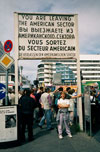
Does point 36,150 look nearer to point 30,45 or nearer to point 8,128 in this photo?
point 8,128

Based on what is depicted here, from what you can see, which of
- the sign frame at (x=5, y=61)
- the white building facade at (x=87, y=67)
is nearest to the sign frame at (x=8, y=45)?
the sign frame at (x=5, y=61)

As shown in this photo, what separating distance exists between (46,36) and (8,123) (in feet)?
12.2

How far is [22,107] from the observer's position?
5.95 m

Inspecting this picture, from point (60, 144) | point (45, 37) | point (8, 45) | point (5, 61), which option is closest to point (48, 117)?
point (60, 144)

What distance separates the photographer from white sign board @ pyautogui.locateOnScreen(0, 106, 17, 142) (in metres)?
5.23

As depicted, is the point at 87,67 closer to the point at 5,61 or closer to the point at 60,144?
the point at 5,61

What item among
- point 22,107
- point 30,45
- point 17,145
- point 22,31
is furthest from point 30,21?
point 17,145

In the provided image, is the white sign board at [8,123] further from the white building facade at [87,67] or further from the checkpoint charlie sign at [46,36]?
the white building facade at [87,67]

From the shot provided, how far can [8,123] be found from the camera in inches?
210

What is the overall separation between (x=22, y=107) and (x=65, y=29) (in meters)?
3.63

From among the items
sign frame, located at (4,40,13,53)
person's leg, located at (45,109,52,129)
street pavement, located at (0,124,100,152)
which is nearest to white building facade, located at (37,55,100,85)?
person's leg, located at (45,109,52,129)

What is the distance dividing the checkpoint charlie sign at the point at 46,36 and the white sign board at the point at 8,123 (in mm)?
2382

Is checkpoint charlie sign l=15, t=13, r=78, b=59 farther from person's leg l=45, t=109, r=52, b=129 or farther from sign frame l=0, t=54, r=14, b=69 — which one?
person's leg l=45, t=109, r=52, b=129

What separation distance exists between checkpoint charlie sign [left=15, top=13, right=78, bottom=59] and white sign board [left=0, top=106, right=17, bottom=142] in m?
2.38
